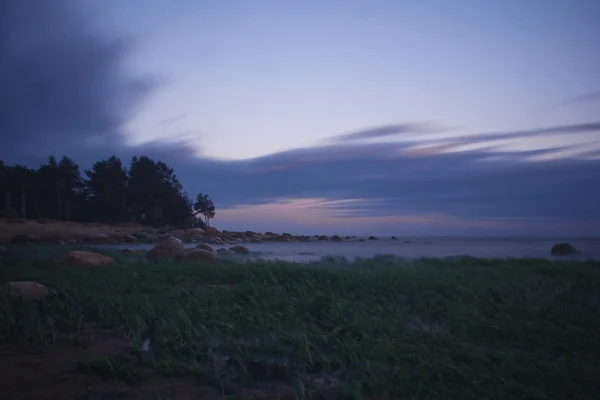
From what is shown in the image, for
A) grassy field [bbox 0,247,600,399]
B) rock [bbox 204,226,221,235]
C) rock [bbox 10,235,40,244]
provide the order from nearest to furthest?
1. grassy field [bbox 0,247,600,399]
2. rock [bbox 10,235,40,244]
3. rock [bbox 204,226,221,235]

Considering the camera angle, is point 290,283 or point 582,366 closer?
point 582,366

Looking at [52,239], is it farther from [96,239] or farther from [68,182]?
[68,182]

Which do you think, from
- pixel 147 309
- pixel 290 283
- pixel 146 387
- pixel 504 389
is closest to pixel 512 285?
pixel 290 283

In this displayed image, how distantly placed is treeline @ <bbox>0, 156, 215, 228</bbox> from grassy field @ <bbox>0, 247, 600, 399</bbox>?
44.4 m

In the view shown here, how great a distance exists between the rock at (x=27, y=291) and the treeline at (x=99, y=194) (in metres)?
43.5

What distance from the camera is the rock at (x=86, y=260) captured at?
1468cm

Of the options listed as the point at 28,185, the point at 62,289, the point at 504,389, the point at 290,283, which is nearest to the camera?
the point at 504,389

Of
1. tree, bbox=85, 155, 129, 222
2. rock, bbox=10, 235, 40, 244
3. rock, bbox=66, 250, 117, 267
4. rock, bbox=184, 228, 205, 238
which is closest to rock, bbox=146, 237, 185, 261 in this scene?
rock, bbox=66, 250, 117, 267

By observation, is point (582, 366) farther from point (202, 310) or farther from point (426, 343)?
point (202, 310)

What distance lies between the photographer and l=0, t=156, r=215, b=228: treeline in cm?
5066

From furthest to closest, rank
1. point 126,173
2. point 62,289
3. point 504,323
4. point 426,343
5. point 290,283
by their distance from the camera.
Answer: point 126,173, point 290,283, point 62,289, point 504,323, point 426,343

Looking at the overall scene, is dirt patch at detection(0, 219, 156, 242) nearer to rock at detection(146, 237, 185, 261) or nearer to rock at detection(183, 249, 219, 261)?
rock at detection(146, 237, 185, 261)

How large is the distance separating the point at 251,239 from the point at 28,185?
80.2 feet

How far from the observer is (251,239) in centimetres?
5319
